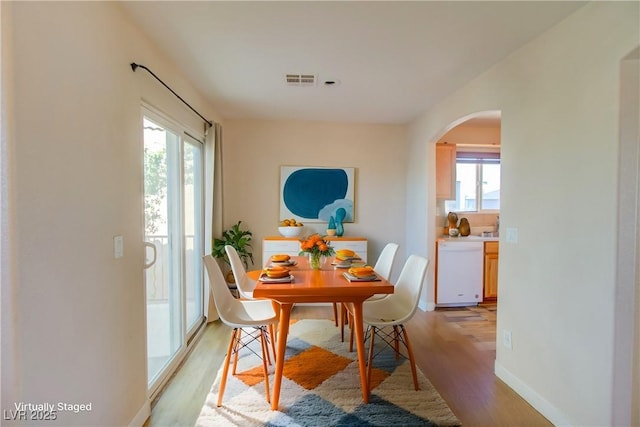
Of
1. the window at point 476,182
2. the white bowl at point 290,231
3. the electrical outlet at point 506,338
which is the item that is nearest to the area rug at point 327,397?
the electrical outlet at point 506,338

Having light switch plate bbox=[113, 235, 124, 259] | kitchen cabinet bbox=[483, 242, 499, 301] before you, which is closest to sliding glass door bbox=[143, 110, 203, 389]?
light switch plate bbox=[113, 235, 124, 259]

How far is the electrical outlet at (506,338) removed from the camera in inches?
90.4

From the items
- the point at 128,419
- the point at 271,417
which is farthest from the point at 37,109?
the point at 271,417

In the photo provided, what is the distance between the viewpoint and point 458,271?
3.91 m

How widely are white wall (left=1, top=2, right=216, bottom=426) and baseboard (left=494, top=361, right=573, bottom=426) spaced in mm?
2623

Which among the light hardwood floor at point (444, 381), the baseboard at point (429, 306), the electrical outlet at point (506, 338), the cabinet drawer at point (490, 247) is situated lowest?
the light hardwood floor at point (444, 381)

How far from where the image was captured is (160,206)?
8.10 feet

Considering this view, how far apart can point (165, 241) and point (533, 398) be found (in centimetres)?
309

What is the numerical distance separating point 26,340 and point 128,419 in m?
0.99

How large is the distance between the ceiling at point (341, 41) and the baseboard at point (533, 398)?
2.48m

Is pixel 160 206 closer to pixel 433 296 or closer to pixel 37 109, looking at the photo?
pixel 37 109

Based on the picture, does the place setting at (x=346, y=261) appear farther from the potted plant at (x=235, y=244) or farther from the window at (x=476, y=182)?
the window at (x=476, y=182)

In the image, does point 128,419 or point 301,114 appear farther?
point 301,114

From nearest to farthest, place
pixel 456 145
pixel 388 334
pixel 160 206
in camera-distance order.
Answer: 1. pixel 160 206
2. pixel 388 334
3. pixel 456 145
